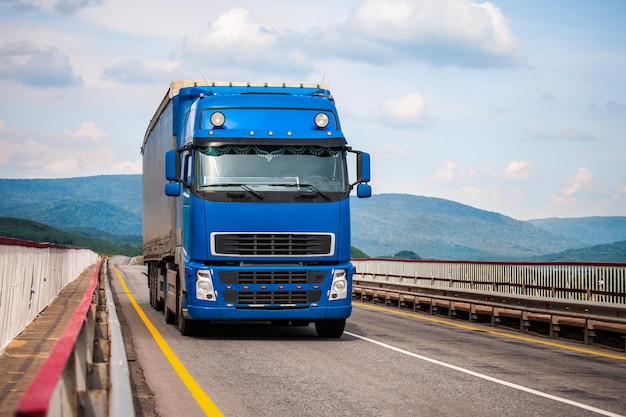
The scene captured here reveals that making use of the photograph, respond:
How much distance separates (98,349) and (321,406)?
93.2 inches

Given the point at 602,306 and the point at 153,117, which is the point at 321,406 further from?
the point at 153,117

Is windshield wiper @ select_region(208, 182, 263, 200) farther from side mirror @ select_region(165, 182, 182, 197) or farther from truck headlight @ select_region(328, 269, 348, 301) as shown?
truck headlight @ select_region(328, 269, 348, 301)

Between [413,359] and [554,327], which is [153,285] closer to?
[554,327]

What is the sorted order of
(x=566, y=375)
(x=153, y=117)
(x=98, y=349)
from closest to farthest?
(x=98, y=349)
(x=566, y=375)
(x=153, y=117)

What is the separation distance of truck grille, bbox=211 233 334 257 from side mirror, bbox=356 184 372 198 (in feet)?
2.80

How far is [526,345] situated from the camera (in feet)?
55.0

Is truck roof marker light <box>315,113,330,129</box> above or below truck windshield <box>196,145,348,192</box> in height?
above

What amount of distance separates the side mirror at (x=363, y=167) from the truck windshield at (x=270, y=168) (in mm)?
248

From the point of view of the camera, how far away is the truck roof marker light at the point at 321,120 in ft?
51.0

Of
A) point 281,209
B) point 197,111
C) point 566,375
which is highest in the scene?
point 197,111

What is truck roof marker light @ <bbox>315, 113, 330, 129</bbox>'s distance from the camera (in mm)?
15555

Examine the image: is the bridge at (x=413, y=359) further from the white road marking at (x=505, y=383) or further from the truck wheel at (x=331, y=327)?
the truck wheel at (x=331, y=327)

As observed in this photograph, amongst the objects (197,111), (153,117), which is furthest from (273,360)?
(153,117)

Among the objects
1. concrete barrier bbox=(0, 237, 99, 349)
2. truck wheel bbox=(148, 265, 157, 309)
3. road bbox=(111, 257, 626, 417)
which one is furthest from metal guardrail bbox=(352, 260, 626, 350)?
concrete barrier bbox=(0, 237, 99, 349)
